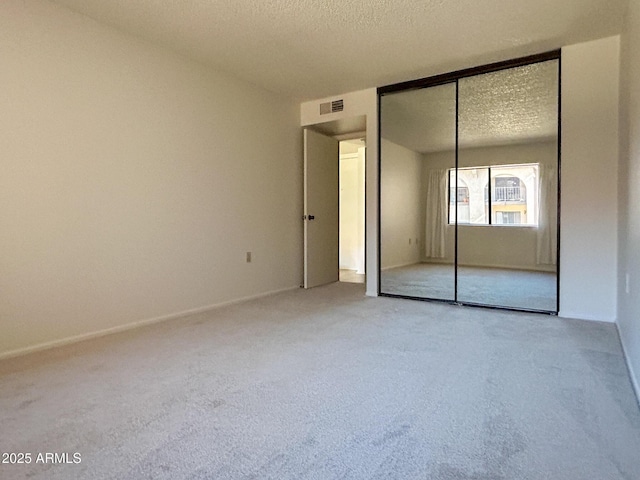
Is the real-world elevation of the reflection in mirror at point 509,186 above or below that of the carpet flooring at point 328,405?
above

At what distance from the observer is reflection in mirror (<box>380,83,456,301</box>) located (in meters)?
4.60

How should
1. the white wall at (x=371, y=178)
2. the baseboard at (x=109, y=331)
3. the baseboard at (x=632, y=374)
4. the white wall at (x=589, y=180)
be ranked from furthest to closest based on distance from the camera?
the white wall at (x=371, y=178) < the white wall at (x=589, y=180) < the baseboard at (x=109, y=331) < the baseboard at (x=632, y=374)

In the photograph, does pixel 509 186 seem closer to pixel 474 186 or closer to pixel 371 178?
pixel 474 186

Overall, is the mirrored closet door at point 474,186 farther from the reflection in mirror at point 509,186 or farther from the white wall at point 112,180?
the white wall at point 112,180

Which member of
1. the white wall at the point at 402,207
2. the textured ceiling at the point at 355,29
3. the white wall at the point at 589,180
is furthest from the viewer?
the white wall at the point at 402,207

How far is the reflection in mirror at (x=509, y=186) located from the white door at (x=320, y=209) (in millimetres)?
1752

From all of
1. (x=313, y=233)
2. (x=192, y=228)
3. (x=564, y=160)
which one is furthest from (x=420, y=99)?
(x=192, y=228)

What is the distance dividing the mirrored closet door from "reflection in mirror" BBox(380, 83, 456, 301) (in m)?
0.01

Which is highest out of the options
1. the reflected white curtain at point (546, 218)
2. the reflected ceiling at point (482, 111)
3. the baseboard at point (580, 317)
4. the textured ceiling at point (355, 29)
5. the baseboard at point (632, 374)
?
the textured ceiling at point (355, 29)

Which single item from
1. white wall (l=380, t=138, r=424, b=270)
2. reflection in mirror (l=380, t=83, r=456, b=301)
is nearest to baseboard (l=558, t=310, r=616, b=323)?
reflection in mirror (l=380, t=83, r=456, b=301)

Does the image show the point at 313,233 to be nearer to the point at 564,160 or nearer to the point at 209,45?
the point at 209,45

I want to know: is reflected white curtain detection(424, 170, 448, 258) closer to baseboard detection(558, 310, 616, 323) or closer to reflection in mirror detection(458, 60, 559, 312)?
reflection in mirror detection(458, 60, 559, 312)

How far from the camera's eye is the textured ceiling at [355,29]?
272cm

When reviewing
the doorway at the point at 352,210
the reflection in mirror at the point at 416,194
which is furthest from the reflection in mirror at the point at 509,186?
the doorway at the point at 352,210
